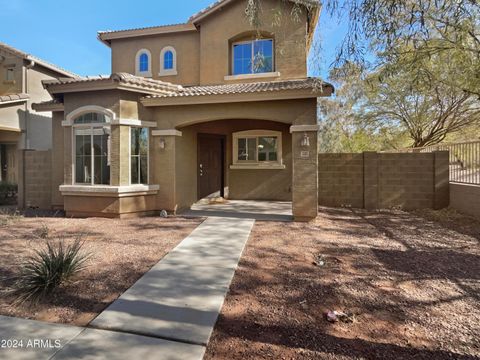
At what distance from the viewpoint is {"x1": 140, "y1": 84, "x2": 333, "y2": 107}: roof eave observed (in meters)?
8.65

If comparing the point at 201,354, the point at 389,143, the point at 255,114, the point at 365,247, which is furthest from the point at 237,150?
the point at 389,143

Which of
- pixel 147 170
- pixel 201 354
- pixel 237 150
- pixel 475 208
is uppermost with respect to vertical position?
pixel 237 150

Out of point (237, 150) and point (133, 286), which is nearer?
point (133, 286)

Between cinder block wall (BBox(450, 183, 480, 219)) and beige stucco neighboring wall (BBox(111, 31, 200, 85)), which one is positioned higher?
beige stucco neighboring wall (BBox(111, 31, 200, 85))

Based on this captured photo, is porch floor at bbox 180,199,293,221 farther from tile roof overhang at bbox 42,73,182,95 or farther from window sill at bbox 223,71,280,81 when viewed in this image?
window sill at bbox 223,71,280,81

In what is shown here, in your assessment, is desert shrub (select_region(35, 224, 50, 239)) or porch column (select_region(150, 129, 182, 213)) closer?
desert shrub (select_region(35, 224, 50, 239))

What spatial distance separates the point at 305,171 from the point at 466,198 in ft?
18.0

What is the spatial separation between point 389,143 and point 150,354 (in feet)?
82.9

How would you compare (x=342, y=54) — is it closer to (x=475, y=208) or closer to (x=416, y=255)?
(x=416, y=255)

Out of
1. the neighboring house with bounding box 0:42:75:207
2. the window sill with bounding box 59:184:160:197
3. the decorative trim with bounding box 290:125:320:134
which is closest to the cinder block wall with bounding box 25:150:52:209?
the window sill with bounding box 59:184:160:197

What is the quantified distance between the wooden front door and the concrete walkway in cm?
688

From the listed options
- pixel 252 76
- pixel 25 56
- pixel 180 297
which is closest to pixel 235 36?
pixel 252 76

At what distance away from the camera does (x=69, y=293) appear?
438 centimetres

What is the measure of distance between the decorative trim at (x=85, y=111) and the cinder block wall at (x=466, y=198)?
38.1 ft
